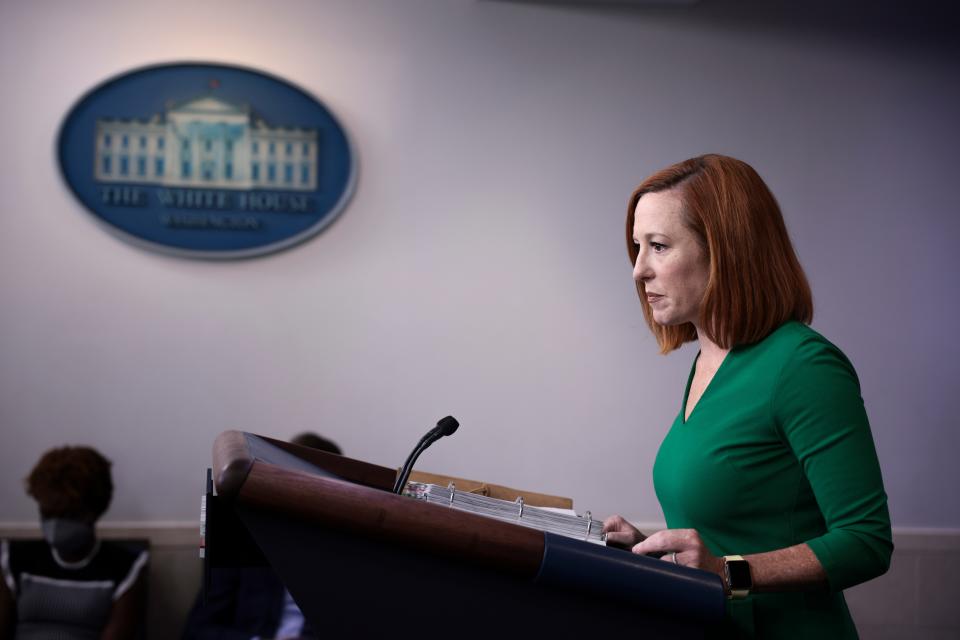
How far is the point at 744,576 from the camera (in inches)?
40.9

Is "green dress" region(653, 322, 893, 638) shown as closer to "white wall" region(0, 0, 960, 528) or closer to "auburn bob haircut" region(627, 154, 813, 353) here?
"auburn bob haircut" region(627, 154, 813, 353)

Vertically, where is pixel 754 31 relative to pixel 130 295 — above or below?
above

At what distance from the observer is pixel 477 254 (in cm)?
326

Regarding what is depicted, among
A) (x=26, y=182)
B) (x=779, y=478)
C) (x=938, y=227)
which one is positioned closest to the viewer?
(x=779, y=478)

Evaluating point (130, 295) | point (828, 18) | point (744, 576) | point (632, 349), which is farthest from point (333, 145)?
point (744, 576)

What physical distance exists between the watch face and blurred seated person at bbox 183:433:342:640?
1832mm

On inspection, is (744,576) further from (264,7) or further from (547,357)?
(264,7)

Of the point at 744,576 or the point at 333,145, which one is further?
the point at 333,145

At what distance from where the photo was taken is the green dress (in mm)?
1063

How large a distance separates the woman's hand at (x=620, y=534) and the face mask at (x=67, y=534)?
2162mm

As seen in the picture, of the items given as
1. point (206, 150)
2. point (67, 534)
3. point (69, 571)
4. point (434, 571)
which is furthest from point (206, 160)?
point (434, 571)

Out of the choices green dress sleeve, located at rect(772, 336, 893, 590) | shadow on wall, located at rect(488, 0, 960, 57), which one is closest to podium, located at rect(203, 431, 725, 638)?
green dress sleeve, located at rect(772, 336, 893, 590)

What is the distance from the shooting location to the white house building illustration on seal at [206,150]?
3102 mm

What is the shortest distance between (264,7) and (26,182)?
107 centimetres
